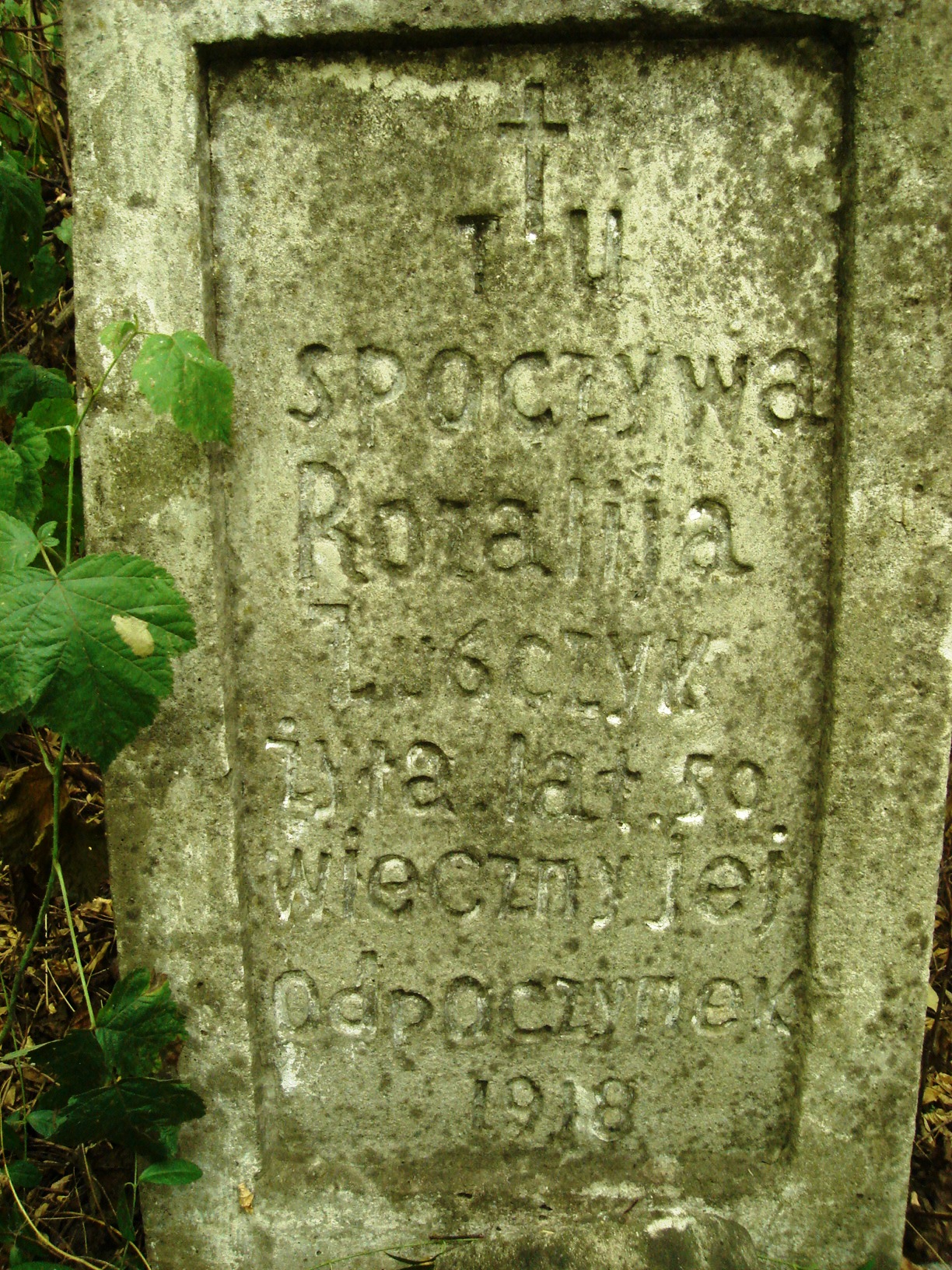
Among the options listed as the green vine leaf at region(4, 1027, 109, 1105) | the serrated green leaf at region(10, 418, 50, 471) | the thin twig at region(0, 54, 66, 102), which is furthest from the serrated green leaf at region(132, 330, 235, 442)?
the thin twig at region(0, 54, 66, 102)

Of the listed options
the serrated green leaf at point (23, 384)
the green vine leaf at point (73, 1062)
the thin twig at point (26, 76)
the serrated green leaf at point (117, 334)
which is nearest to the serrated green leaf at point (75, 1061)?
the green vine leaf at point (73, 1062)

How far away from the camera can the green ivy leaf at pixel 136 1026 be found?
1531 mm

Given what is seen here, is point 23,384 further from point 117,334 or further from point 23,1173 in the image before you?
point 23,1173

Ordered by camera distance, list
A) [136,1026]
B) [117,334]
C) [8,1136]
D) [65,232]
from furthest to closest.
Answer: [65,232]
[8,1136]
[136,1026]
[117,334]

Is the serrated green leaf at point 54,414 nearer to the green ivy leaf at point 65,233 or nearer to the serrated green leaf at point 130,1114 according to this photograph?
the green ivy leaf at point 65,233

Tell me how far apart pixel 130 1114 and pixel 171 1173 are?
5.6 inches

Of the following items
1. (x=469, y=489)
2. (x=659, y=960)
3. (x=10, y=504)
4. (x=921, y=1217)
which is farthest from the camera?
(x=921, y=1217)

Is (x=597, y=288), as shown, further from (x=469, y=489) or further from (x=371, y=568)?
(x=371, y=568)

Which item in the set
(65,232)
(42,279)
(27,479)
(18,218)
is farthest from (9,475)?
(65,232)

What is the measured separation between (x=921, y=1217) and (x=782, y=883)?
2.98 feet

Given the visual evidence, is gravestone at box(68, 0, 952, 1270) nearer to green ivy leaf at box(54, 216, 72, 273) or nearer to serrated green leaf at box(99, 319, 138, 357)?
serrated green leaf at box(99, 319, 138, 357)

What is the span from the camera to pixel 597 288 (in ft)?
4.99

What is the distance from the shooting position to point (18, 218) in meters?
1.75

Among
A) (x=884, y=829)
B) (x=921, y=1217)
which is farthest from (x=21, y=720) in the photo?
(x=921, y=1217)
